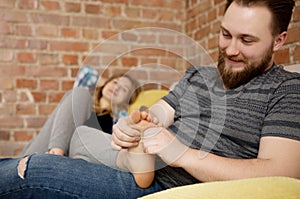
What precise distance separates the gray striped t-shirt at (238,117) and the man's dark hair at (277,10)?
0.13m

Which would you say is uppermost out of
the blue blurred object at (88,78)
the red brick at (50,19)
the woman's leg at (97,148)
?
the red brick at (50,19)

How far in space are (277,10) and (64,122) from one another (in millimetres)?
1169

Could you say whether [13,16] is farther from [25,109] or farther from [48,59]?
[25,109]

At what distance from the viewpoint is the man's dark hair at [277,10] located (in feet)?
4.51

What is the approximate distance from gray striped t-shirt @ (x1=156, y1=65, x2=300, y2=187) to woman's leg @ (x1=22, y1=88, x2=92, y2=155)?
2.34 ft

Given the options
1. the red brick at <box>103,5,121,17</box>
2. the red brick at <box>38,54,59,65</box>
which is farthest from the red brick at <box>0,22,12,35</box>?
the red brick at <box>103,5,121,17</box>

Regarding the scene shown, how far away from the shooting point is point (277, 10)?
139cm

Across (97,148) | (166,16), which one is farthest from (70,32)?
(97,148)

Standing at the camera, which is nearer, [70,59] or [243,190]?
[243,190]

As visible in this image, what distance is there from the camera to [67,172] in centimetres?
129

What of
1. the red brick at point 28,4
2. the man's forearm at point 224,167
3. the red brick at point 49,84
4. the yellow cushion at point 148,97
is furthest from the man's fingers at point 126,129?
the red brick at point 28,4

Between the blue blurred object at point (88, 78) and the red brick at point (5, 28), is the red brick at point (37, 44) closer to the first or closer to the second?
the red brick at point (5, 28)

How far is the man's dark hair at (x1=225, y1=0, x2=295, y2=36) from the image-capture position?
1.37 metres

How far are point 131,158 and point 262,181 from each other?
0.40 meters
